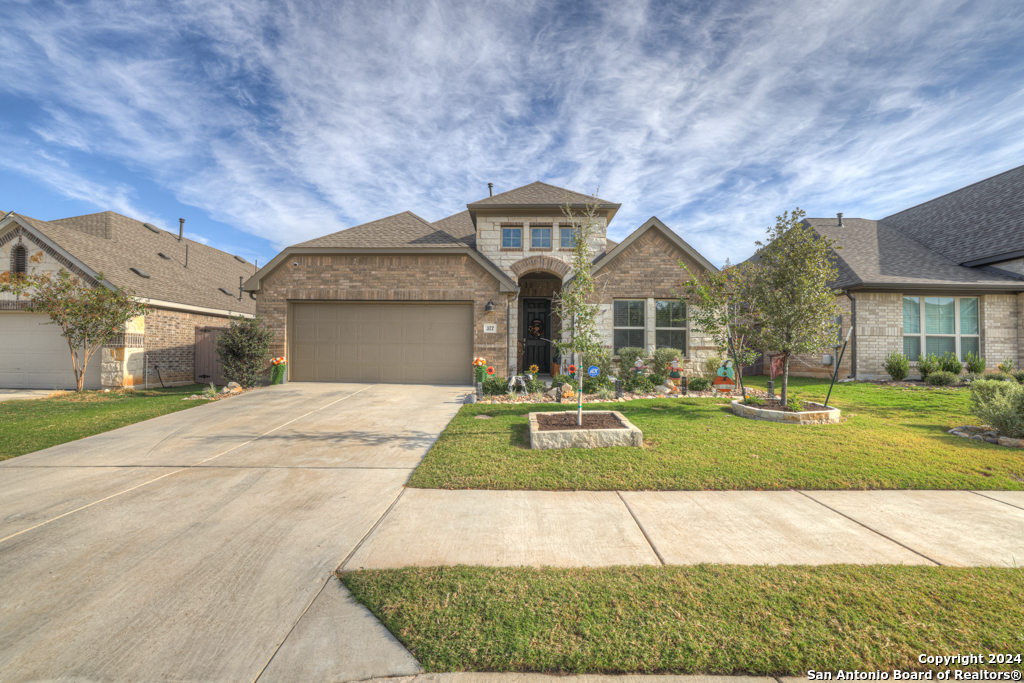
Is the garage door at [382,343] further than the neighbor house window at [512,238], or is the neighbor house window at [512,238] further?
the neighbor house window at [512,238]

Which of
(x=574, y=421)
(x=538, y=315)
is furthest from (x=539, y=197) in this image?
(x=574, y=421)

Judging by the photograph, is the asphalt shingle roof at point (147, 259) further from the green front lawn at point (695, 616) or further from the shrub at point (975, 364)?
the shrub at point (975, 364)

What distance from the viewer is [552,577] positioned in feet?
9.52

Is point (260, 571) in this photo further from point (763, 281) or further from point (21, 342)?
point (21, 342)

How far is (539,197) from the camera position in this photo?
14.3 meters

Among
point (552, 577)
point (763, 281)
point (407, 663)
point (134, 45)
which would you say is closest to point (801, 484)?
point (552, 577)

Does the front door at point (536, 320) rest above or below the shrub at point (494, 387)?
above

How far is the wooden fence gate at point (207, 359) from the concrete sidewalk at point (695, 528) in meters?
14.1

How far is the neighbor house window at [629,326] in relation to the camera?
13.5 meters

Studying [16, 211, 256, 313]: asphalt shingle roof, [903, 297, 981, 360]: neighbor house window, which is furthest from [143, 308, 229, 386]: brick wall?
[903, 297, 981, 360]: neighbor house window

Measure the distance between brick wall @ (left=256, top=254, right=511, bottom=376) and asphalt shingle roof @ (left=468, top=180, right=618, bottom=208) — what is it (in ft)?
8.62

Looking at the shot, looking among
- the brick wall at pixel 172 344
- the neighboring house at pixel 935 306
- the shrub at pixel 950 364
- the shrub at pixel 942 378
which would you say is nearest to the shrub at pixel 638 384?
the neighboring house at pixel 935 306

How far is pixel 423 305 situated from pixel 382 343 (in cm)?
183

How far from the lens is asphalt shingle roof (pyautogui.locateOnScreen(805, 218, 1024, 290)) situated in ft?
46.2
